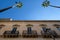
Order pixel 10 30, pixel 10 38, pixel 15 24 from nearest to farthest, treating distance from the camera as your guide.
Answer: pixel 10 38 → pixel 10 30 → pixel 15 24

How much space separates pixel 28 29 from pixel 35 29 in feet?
3.74

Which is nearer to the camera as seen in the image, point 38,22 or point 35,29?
A: point 35,29

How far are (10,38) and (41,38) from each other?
14.8ft

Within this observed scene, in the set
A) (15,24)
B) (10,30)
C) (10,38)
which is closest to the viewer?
(10,38)

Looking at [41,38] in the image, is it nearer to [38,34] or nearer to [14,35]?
[38,34]

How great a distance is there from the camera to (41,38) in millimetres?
21328

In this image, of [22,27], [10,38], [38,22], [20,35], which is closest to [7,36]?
[10,38]

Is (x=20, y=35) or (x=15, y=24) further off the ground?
(x=15, y=24)

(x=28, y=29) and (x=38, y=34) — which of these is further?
(x=28, y=29)

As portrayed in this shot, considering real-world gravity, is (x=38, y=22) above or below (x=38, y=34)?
above

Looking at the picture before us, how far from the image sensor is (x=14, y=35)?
70.5ft

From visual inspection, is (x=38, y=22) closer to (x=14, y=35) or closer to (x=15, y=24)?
(x=15, y=24)

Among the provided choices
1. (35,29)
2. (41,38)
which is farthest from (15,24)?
(41,38)

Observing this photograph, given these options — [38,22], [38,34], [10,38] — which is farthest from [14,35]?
[38,22]
